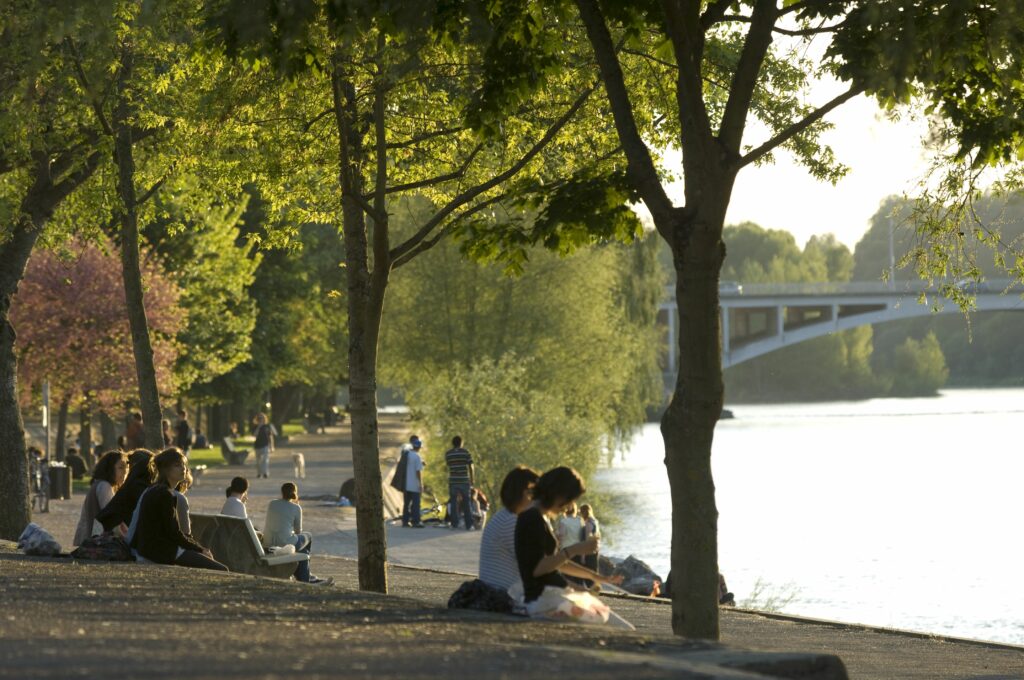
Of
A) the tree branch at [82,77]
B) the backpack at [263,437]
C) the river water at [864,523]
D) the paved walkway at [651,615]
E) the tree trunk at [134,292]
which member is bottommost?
the river water at [864,523]

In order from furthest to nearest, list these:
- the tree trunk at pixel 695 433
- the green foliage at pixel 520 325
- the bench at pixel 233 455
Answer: the bench at pixel 233 455 → the green foliage at pixel 520 325 → the tree trunk at pixel 695 433

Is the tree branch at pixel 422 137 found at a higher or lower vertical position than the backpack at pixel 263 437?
higher

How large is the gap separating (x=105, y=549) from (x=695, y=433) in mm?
4965

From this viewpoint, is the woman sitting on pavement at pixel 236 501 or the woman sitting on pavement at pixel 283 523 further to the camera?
the woman sitting on pavement at pixel 283 523

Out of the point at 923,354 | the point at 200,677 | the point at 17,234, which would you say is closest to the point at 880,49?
the point at 200,677

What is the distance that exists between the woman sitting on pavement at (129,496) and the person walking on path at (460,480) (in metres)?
14.9

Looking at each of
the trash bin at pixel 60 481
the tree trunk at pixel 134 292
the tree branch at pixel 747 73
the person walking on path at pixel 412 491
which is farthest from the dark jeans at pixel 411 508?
the tree branch at pixel 747 73

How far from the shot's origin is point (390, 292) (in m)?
44.2

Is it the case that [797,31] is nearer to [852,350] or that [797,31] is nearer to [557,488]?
[557,488]

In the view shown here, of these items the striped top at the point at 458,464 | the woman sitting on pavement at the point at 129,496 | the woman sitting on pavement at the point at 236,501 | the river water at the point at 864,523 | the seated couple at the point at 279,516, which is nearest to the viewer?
the woman sitting on pavement at the point at 129,496

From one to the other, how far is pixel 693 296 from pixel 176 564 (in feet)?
15.5

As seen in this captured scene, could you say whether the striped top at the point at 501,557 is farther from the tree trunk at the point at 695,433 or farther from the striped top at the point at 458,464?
the striped top at the point at 458,464

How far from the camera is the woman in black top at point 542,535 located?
9016mm

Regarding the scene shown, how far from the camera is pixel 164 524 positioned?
12.5 m
